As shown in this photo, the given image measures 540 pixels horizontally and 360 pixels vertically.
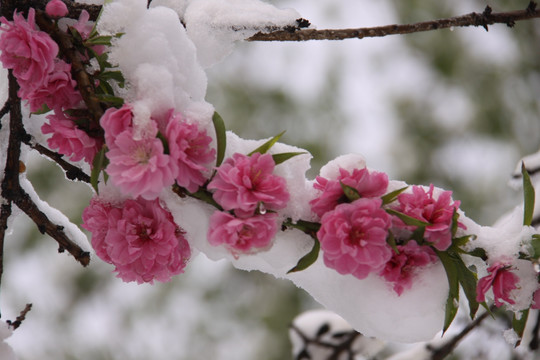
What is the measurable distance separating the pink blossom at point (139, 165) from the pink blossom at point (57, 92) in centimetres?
13

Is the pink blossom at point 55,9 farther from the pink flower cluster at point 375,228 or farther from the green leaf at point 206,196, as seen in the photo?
the pink flower cluster at point 375,228

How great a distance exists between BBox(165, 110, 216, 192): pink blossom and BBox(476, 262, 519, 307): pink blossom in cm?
42

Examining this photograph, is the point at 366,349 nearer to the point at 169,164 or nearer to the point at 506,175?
the point at 169,164

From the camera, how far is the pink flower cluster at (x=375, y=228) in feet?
2.38

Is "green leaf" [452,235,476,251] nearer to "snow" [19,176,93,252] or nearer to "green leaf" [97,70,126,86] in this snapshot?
"green leaf" [97,70,126,86]

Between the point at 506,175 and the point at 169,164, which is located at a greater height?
the point at 169,164

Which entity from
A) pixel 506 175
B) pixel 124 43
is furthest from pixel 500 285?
pixel 506 175

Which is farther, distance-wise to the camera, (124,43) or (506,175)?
(506,175)

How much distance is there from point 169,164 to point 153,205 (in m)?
0.10

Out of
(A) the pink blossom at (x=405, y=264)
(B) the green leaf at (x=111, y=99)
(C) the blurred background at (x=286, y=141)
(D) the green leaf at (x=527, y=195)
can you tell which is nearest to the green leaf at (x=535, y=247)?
(D) the green leaf at (x=527, y=195)

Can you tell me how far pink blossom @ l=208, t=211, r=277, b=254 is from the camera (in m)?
0.72

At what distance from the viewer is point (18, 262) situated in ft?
14.1

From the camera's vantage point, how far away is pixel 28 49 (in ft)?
2.49

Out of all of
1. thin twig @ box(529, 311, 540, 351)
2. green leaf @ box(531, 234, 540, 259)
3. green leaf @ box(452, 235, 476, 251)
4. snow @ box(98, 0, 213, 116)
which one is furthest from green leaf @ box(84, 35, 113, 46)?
thin twig @ box(529, 311, 540, 351)
